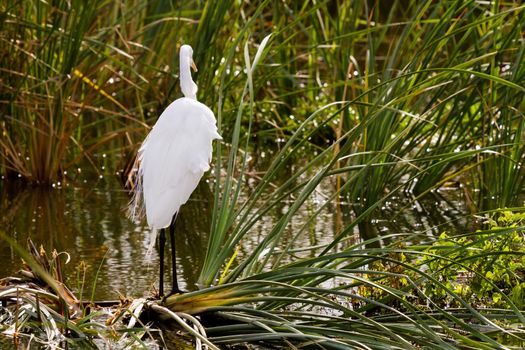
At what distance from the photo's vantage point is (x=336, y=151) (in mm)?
6004

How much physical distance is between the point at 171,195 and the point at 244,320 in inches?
25.1

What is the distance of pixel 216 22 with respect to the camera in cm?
564

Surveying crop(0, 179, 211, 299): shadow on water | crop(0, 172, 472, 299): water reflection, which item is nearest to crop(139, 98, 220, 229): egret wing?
crop(0, 179, 211, 299): shadow on water

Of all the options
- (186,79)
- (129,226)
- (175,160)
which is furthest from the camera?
(129,226)

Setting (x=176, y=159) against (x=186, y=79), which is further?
(x=186, y=79)

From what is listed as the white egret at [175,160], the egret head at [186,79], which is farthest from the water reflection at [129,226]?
the egret head at [186,79]

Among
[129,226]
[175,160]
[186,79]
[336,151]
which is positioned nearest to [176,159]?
[175,160]

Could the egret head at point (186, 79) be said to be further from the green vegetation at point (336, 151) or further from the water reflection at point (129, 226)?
the water reflection at point (129, 226)

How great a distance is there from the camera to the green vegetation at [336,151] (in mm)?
3367

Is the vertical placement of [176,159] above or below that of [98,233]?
above

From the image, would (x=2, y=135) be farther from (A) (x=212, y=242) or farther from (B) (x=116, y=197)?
(A) (x=212, y=242)

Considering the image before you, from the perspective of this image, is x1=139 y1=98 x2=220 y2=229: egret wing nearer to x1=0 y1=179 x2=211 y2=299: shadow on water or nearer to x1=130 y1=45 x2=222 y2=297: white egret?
x1=130 y1=45 x2=222 y2=297: white egret

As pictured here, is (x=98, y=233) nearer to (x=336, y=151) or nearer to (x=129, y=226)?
(x=129, y=226)

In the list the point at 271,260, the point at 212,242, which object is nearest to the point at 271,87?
the point at 271,260
